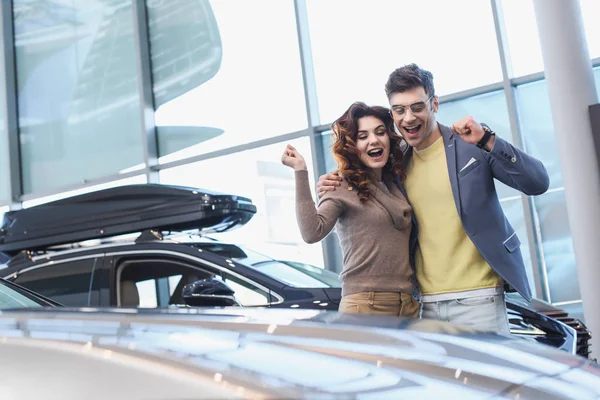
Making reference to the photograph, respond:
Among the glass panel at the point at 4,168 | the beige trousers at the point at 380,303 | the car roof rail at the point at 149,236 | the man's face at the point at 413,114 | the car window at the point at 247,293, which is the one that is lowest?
the beige trousers at the point at 380,303

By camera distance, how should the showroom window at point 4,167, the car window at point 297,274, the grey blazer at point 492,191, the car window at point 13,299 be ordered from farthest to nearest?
1. the showroom window at point 4,167
2. the car window at point 297,274
3. the grey blazer at point 492,191
4. the car window at point 13,299

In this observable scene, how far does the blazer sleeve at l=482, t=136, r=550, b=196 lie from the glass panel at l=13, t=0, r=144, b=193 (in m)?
7.39

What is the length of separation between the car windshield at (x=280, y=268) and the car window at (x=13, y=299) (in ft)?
6.16

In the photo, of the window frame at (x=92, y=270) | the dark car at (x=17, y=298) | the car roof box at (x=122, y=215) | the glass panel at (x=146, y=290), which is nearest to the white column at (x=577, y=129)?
the car roof box at (x=122, y=215)

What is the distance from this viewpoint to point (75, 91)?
10.0m

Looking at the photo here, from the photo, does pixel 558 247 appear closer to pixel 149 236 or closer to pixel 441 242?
pixel 149 236

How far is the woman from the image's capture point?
7.38 ft

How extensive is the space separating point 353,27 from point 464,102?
1538mm

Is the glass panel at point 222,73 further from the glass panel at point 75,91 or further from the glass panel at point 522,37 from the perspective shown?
the glass panel at point 522,37

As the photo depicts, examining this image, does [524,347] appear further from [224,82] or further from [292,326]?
[224,82]

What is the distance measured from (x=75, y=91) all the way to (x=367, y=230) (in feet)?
27.9

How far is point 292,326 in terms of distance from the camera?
3.76ft

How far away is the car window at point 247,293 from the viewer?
366cm

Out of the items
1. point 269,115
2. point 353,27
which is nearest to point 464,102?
point 353,27
